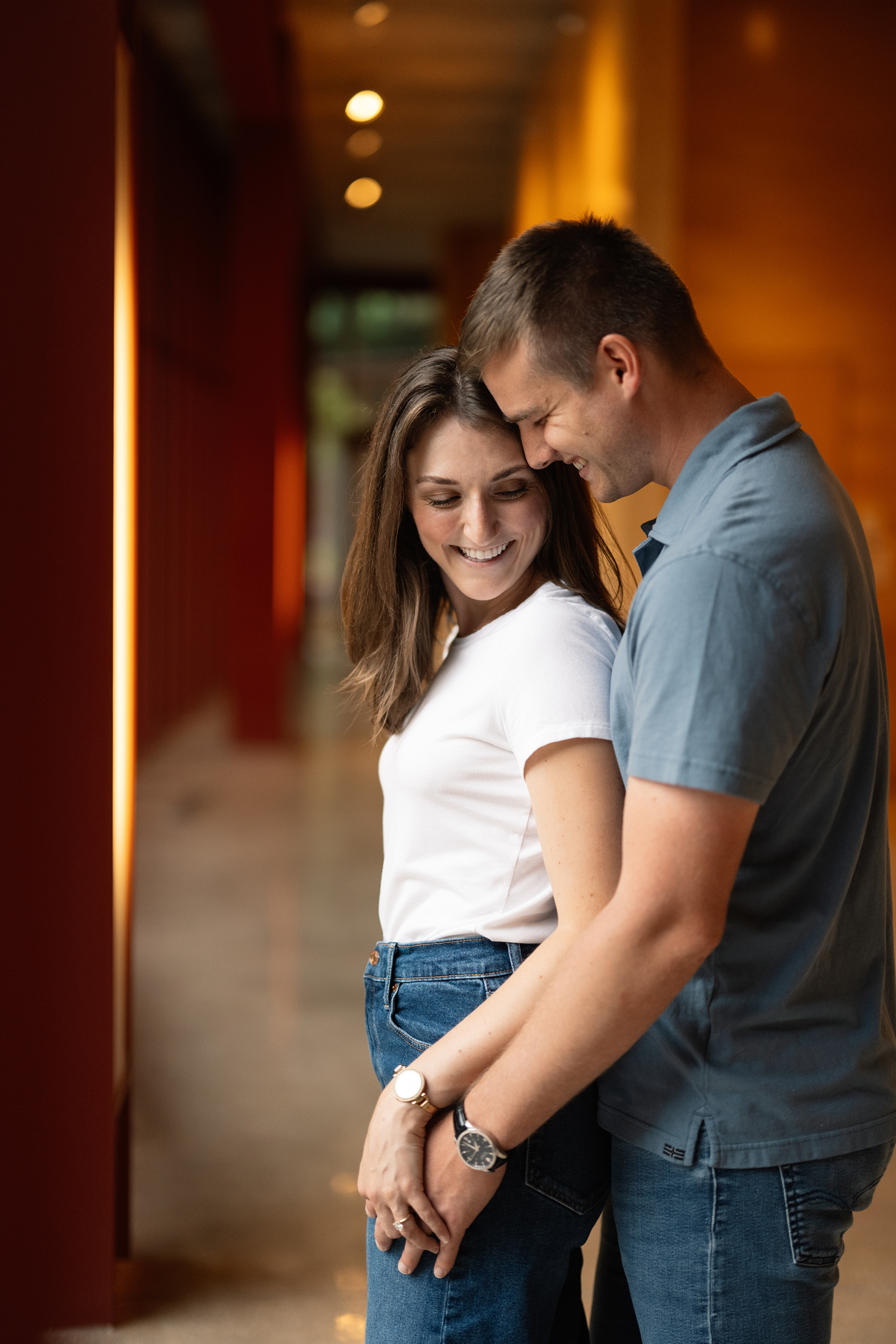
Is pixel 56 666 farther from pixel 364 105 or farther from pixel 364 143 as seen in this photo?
pixel 364 143

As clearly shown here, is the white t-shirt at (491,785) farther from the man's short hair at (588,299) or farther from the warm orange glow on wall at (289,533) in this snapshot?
the warm orange glow on wall at (289,533)

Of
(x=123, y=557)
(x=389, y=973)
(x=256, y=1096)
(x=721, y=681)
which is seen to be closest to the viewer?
(x=721, y=681)

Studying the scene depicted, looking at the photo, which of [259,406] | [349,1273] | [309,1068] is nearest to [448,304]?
[259,406]

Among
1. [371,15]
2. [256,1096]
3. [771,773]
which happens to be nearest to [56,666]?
[771,773]

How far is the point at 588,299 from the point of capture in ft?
3.92

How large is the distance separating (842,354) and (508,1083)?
6.53 meters

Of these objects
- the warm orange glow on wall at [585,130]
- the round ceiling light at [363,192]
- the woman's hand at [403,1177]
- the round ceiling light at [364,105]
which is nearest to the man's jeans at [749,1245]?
the woman's hand at [403,1177]

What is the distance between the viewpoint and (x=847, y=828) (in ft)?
3.83

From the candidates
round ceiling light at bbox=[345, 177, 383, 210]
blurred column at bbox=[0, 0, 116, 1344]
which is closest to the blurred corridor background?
blurred column at bbox=[0, 0, 116, 1344]

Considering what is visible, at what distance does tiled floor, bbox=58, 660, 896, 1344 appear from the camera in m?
2.43

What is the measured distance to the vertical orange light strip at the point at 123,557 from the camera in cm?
223

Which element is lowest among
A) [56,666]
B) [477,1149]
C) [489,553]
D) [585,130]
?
[477,1149]

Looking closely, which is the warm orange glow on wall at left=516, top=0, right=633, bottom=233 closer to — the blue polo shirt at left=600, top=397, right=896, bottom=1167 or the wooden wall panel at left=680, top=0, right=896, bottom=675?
the wooden wall panel at left=680, top=0, right=896, bottom=675

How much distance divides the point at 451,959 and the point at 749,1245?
417mm
